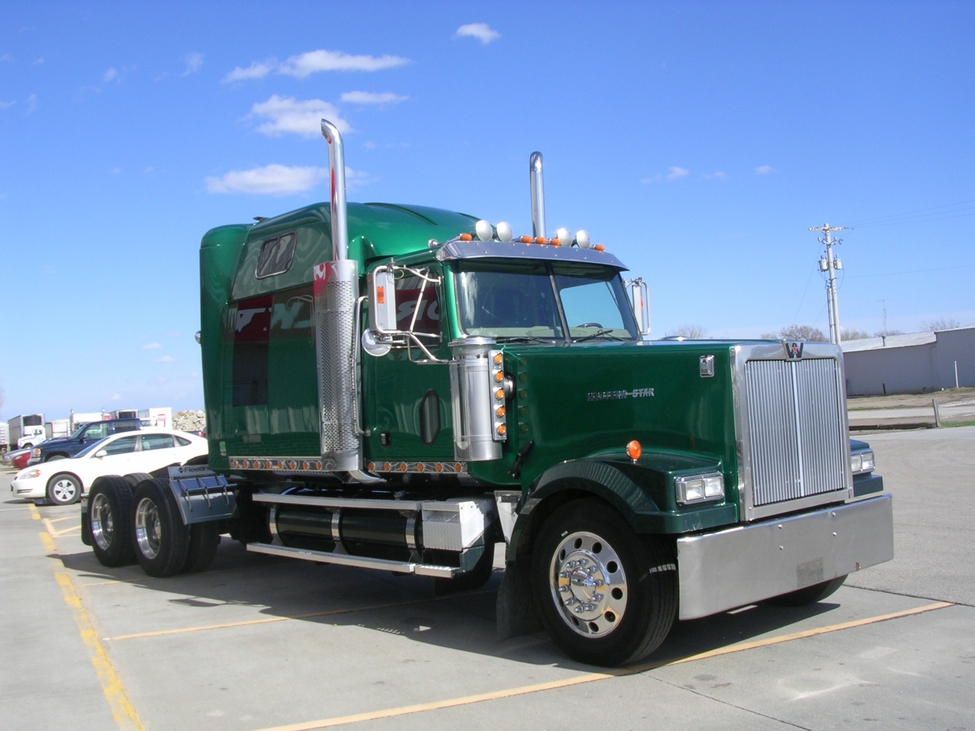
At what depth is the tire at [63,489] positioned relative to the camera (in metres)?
20.6

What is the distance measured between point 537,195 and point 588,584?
4020 mm

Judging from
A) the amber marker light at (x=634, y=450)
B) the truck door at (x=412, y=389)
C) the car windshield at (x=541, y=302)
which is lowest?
the amber marker light at (x=634, y=450)

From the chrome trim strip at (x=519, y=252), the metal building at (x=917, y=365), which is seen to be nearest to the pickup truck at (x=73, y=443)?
the chrome trim strip at (x=519, y=252)

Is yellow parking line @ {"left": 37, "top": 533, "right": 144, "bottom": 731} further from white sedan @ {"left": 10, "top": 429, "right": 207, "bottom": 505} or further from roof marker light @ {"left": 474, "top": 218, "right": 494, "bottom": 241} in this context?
white sedan @ {"left": 10, "top": 429, "right": 207, "bottom": 505}

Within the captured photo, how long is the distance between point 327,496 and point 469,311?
2.54m

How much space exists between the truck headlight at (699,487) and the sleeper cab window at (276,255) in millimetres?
4430

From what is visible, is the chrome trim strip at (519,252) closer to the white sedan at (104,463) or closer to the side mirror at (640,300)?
the side mirror at (640,300)

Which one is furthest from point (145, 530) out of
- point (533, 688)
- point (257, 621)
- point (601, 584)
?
point (601, 584)

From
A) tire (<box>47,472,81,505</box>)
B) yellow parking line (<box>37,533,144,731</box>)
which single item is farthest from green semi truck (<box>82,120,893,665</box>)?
tire (<box>47,472,81,505</box>)

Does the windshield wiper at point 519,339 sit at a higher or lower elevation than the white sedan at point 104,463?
higher

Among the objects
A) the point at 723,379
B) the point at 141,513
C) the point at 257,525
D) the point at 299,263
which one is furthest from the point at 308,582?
the point at 723,379

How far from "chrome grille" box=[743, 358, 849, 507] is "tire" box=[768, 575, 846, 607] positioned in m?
0.95

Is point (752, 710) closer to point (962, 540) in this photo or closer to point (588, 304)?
point (588, 304)

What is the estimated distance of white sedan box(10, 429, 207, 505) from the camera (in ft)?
67.3
